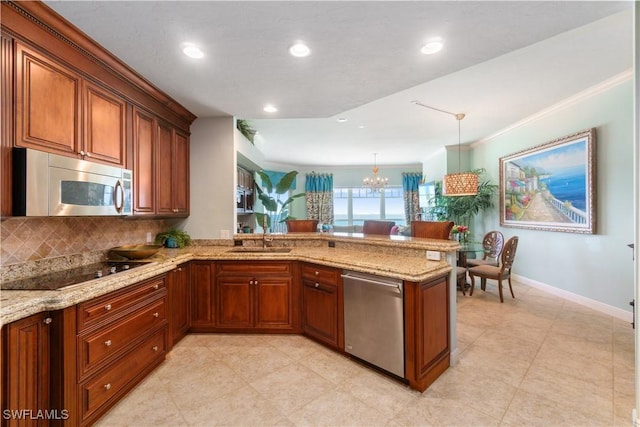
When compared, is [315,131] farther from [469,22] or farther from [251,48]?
[469,22]

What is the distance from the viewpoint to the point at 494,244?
4.98 meters

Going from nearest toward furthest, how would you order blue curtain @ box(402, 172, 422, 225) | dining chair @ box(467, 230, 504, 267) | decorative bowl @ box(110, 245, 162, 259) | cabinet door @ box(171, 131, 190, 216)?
1. decorative bowl @ box(110, 245, 162, 259)
2. cabinet door @ box(171, 131, 190, 216)
3. dining chair @ box(467, 230, 504, 267)
4. blue curtain @ box(402, 172, 422, 225)

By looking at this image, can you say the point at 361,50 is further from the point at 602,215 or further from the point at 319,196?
the point at 319,196

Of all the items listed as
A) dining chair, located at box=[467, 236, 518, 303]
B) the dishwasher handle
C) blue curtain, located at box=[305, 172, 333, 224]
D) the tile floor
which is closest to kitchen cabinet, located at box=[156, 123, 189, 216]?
the tile floor

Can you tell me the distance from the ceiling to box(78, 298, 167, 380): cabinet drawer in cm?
204

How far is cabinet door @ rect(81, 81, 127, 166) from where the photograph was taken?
2.06 meters

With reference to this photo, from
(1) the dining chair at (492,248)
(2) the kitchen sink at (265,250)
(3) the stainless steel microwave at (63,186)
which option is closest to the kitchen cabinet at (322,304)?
(2) the kitchen sink at (265,250)

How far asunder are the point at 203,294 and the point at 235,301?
38 cm

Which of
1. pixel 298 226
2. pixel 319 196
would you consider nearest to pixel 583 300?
pixel 298 226

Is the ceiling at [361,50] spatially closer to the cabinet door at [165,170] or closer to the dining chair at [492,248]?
the cabinet door at [165,170]

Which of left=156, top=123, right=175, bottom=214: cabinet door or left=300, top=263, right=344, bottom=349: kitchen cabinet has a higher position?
left=156, top=123, right=175, bottom=214: cabinet door

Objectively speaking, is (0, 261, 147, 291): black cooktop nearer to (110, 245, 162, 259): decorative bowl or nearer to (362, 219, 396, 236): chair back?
(110, 245, 162, 259): decorative bowl

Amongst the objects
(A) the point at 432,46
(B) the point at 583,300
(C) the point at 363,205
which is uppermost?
(A) the point at 432,46

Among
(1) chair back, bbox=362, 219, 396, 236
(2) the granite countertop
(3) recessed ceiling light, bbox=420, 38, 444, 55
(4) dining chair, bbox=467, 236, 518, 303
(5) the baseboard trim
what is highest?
(3) recessed ceiling light, bbox=420, 38, 444, 55
